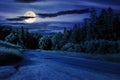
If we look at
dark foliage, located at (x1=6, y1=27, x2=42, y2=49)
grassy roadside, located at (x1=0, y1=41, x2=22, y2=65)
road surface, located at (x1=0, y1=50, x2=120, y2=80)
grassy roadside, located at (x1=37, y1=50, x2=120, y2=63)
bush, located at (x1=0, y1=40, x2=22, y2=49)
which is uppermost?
dark foliage, located at (x1=6, y1=27, x2=42, y2=49)

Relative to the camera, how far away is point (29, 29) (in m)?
4.37

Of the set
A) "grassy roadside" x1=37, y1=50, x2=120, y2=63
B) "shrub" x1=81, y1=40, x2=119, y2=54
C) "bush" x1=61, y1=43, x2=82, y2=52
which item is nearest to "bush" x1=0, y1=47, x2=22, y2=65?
"grassy roadside" x1=37, y1=50, x2=120, y2=63

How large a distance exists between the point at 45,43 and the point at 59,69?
69 cm

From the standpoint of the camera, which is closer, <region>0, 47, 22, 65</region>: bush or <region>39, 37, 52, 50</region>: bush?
<region>0, 47, 22, 65</region>: bush

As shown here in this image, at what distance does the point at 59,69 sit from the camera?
12.4 ft

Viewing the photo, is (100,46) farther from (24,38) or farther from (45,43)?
(24,38)

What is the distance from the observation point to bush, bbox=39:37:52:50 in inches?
167

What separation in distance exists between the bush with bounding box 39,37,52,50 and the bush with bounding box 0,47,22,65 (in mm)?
435

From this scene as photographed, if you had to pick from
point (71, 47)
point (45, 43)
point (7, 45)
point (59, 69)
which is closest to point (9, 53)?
point (7, 45)

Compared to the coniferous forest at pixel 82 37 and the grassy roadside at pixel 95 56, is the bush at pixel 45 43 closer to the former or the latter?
the coniferous forest at pixel 82 37

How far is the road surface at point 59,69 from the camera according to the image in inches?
129

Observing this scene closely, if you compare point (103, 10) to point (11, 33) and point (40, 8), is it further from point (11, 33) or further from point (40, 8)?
point (11, 33)

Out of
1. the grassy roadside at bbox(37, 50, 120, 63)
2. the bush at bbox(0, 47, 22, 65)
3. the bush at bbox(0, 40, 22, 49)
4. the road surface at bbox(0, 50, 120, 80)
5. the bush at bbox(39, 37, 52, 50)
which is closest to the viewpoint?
the road surface at bbox(0, 50, 120, 80)

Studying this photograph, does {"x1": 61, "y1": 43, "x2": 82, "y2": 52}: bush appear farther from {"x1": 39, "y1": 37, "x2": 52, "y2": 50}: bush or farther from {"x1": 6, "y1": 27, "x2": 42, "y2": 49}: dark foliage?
{"x1": 6, "y1": 27, "x2": 42, "y2": 49}: dark foliage
